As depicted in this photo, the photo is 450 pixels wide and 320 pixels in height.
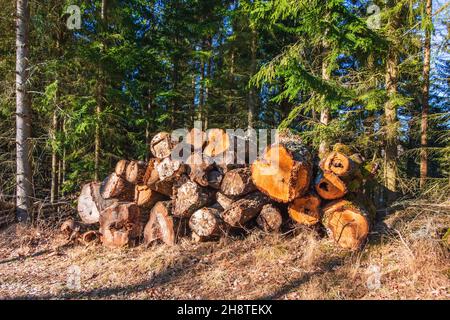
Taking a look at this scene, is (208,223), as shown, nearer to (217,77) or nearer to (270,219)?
(270,219)

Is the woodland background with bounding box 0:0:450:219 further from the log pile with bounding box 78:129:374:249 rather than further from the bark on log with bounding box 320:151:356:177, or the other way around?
the log pile with bounding box 78:129:374:249

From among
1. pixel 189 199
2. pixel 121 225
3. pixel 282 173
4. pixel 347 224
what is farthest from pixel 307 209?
pixel 121 225

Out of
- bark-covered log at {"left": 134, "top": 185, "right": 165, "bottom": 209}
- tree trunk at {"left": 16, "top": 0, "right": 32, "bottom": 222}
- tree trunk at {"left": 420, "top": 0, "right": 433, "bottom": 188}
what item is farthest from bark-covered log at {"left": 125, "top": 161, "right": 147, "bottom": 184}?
tree trunk at {"left": 420, "top": 0, "right": 433, "bottom": 188}

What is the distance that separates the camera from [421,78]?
6922 mm

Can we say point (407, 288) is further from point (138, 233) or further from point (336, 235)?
point (138, 233)

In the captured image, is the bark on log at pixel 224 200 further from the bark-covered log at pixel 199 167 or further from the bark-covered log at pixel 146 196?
the bark-covered log at pixel 146 196

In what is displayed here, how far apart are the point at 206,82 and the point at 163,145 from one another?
478cm

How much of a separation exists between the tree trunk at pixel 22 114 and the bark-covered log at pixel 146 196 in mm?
3230

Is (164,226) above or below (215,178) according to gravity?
below

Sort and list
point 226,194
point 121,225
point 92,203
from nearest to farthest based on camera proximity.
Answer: point 226,194 → point 121,225 → point 92,203

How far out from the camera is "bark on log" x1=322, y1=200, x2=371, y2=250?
14.7ft

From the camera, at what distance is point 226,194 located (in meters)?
5.00

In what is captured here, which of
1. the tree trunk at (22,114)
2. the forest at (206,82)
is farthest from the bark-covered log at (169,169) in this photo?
the tree trunk at (22,114)

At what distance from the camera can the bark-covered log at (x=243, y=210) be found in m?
4.85
